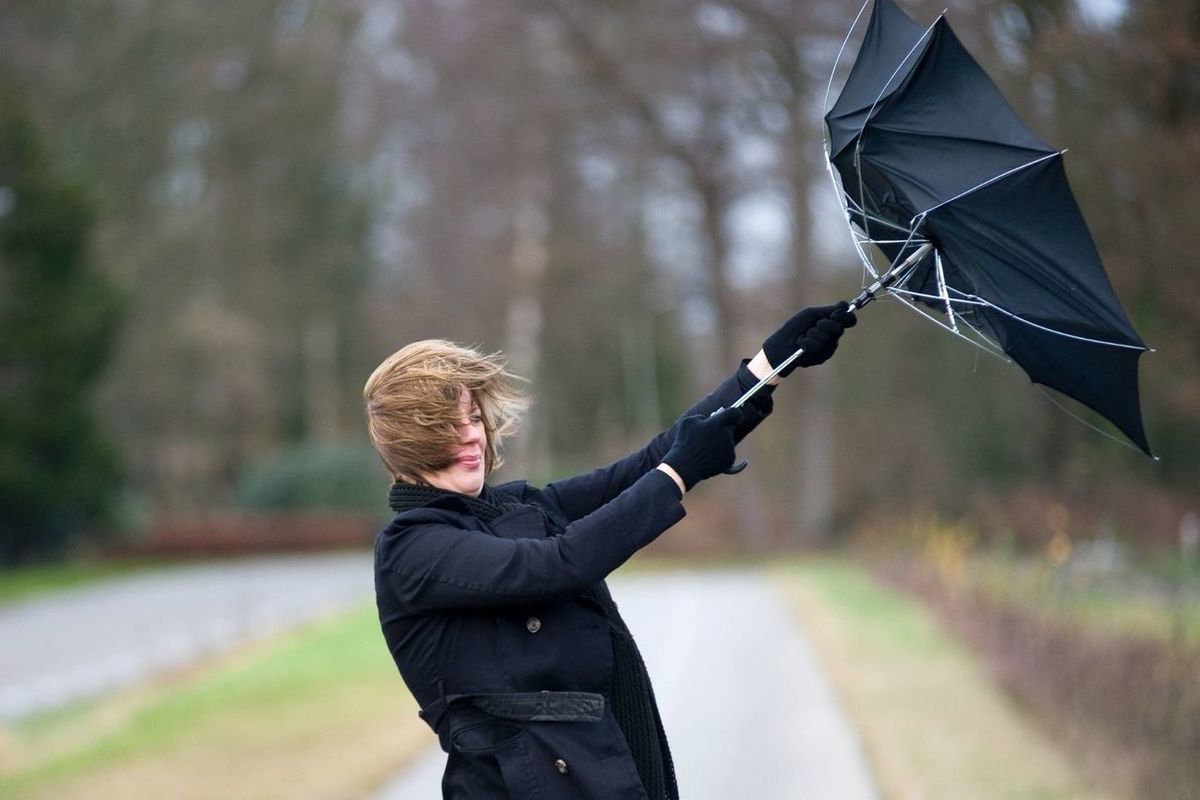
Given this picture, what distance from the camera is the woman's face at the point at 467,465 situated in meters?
3.58

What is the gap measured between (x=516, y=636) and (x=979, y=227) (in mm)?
1429

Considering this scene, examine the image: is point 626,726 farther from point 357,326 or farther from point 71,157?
point 357,326

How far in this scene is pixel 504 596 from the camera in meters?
3.38

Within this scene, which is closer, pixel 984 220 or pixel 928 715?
pixel 984 220

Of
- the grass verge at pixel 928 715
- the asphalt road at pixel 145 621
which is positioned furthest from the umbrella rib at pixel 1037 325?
the asphalt road at pixel 145 621

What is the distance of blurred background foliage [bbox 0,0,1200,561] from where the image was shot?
31.9 metres

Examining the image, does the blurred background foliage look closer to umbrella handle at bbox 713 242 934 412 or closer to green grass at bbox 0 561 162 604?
green grass at bbox 0 561 162 604

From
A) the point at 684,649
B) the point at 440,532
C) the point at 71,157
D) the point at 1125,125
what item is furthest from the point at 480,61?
the point at 440,532

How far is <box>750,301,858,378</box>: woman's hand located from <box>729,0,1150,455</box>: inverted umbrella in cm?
8

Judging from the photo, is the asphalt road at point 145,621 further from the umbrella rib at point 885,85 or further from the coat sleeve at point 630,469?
the umbrella rib at point 885,85

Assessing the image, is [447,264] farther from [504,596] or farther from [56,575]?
[504,596]

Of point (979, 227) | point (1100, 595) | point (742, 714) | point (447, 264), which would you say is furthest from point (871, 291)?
point (447, 264)

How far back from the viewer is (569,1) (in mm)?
30625

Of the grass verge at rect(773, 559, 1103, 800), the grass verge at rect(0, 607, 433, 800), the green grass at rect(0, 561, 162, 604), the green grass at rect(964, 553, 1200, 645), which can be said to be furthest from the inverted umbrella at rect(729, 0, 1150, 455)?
the green grass at rect(0, 561, 162, 604)
